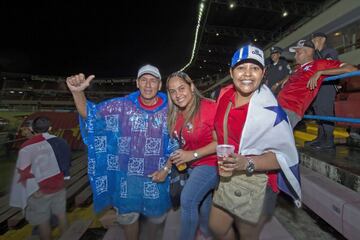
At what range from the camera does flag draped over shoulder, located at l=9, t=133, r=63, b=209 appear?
3166 mm

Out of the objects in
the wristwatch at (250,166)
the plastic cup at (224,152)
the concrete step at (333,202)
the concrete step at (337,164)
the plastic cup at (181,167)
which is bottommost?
the concrete step at (333,202)

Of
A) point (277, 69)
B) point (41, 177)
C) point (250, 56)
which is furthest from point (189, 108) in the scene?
point (277, 69)

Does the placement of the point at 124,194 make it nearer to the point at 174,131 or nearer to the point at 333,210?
the point at 174,131

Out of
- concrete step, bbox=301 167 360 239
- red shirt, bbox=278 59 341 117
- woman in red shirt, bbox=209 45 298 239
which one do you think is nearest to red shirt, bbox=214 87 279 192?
woman in red shirt, bbox=209 45 298 239

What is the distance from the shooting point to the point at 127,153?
8.45 ft

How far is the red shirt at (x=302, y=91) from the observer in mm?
3086

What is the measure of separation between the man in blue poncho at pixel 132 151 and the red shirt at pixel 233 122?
A: 773 millimetres

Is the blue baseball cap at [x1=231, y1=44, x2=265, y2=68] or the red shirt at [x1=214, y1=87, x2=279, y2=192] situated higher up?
the blue baseball cap at [x1=231, y1=44, x2=265, y2=68]

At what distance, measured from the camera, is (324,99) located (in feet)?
11.9

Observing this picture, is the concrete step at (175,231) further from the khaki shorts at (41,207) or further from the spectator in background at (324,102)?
the spectator in background at (324,102)

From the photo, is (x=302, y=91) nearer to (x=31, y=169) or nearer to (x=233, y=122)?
(x=233, y=122)

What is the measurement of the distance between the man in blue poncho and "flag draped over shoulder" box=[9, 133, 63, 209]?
3.46 feet

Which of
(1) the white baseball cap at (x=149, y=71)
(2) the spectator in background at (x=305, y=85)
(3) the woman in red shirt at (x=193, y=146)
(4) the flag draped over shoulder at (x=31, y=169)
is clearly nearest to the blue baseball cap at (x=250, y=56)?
(3) the woman in red shirt at (x=193, y=146)

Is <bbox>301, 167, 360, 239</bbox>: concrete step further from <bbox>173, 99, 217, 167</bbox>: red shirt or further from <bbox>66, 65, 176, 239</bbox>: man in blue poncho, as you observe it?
<bbox>66, 65, 176, 239</bbox>: man in blue poncho
